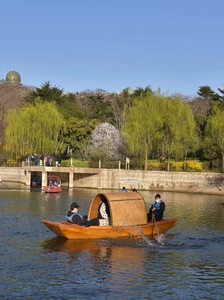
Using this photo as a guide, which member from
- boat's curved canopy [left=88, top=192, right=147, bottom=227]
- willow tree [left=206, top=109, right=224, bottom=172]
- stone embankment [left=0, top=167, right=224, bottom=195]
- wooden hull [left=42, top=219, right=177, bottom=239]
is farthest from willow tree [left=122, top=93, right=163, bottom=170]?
wooden hull [left=42, top=219, right=177, bottom=239]

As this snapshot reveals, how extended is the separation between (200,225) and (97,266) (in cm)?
1151

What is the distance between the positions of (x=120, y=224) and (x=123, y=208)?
75 centimetres

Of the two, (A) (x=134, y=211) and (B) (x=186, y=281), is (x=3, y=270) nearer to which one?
(B) (x=186, y=281)

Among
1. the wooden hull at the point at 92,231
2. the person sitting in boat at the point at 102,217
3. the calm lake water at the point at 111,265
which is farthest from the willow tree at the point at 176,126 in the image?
the wooden hull at the point at 92,231

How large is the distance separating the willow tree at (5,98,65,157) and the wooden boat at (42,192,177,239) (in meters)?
43.6

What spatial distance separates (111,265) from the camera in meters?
17.1

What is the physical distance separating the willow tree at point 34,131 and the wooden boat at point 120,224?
43.6 metres

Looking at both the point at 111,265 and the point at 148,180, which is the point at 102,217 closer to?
the point at 111,265

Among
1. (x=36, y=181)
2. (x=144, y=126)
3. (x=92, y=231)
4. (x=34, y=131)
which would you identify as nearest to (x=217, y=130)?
(x=144, y=126)

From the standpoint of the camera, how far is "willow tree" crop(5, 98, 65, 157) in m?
65.6

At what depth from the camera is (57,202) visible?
126ft

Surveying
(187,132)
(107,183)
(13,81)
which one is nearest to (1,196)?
(107,183)

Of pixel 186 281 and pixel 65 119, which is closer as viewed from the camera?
pixel 186 281

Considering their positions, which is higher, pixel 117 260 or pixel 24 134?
pixel 24 134
